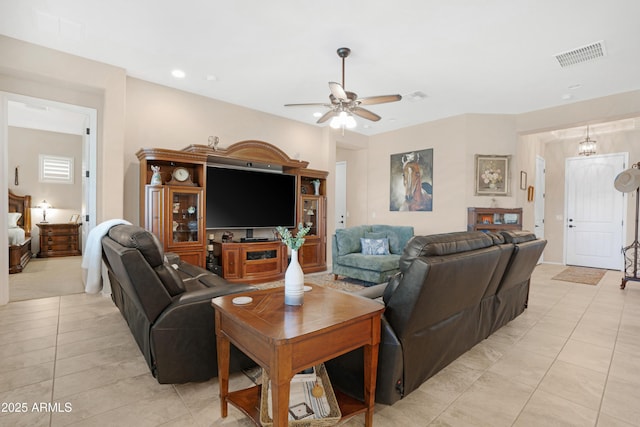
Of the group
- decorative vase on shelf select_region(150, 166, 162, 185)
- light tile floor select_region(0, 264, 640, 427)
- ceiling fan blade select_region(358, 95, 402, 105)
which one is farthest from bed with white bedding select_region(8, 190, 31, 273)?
ceiling fan blade select_region(358, 95, 402, 105)

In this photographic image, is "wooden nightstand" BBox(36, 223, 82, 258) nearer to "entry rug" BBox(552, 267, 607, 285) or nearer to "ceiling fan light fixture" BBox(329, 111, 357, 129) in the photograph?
"ceiling fan light fixture" BBox(329, 111, 357, 129)

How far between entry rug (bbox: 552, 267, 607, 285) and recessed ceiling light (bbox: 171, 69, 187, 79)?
22.5 ft

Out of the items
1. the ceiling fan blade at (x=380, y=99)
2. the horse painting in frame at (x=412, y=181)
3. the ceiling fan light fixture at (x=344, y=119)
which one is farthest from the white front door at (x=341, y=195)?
the ceiling fan blade at (x=380, y=99)

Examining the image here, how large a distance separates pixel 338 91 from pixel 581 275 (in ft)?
19.4

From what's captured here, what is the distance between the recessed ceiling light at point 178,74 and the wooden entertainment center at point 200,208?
946mm

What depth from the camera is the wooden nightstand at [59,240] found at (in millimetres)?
6953

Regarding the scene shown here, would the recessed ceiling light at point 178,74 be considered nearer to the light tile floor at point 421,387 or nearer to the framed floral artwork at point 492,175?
the light tile floor at point 421,387

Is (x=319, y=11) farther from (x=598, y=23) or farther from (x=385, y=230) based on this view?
(x=385, y=230)

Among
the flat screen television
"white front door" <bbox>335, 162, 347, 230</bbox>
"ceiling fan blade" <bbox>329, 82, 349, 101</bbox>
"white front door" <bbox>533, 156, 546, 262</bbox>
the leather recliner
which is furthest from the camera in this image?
"white front door" <bbox>335, 162, 347, 230</bbox>

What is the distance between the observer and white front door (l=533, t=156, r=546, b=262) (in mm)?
6883

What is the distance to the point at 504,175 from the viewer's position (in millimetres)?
5828

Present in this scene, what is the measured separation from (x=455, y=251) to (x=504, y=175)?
4765mm

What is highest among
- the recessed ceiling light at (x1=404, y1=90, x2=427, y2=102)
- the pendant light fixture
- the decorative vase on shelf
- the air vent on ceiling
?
the recessed ceiling light at (x1=404, y1=90, x2=427, y2=102)

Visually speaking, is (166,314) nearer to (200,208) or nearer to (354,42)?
(200,208)
